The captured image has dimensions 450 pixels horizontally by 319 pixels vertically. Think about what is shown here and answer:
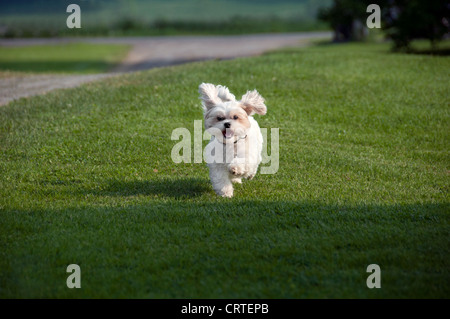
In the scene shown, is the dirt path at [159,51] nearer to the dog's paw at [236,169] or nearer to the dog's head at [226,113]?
the dog's head at [226,113]

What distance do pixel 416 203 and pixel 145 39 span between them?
90.6ft

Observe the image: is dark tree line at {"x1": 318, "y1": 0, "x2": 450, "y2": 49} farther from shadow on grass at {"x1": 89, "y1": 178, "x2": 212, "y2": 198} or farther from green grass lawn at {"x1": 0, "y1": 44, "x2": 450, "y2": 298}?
shadow on grass at {"x1": 89, "y1": 178, "x2": 212, "y2": 198}

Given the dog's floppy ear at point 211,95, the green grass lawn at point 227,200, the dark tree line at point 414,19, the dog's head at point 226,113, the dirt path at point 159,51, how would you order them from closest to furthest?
the green grass lawn at point 227,200
the dog's head at point 226,113
the dog's floppy ear at point 211,95
the dirt path at point 159,51
the dark tree line at point 414,19

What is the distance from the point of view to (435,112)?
39.5 ft

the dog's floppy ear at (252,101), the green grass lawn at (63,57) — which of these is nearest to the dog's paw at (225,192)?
the dog's floppy ear at (252,101)

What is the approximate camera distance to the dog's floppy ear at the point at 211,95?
7.05 m

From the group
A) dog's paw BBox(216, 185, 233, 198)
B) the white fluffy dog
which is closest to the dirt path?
the white fluffy dog

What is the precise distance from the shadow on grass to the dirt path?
672cm

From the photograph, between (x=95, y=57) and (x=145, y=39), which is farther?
(x=145, y=39)

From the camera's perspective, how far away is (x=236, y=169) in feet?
22.6

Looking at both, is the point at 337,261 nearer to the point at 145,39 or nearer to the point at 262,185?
the point at 262,185

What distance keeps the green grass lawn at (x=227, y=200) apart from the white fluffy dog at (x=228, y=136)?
1.11 ft

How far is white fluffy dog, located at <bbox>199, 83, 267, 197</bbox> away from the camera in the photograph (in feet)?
22.3

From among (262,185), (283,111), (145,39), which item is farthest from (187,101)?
(145,39)
